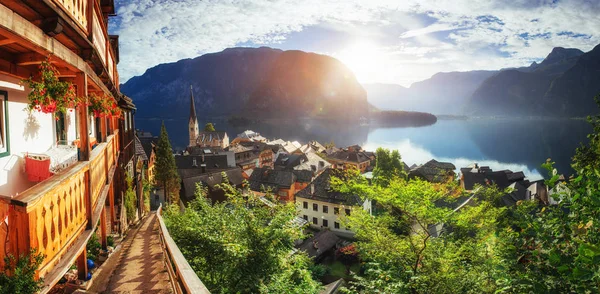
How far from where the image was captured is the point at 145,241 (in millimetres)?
13938

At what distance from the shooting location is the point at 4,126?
544cm

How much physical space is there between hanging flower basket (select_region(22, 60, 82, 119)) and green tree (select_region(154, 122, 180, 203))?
32.2 meters

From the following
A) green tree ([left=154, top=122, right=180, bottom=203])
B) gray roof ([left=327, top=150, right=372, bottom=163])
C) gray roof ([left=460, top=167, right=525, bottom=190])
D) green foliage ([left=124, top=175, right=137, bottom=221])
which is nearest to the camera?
green foliage ([left=124, top=175, right=137, bottom=221])

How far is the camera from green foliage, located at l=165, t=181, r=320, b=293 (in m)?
8.50

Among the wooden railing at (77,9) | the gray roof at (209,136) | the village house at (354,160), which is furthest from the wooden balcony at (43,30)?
the gray roof at (209,136)

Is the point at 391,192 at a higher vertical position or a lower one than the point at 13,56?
lower

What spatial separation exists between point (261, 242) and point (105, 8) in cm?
1219

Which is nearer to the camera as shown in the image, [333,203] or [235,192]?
[235,192]

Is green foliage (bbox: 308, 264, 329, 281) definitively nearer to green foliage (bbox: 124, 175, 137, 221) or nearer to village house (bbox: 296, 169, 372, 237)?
village house (bbox: 296, 169, 372, 237)

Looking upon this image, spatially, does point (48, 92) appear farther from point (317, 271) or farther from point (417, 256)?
point (317, 271)

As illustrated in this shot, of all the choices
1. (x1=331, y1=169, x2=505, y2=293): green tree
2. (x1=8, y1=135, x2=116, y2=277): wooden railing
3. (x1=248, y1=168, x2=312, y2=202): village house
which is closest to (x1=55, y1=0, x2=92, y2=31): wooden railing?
(x1=8, y1=135, x2=116, y2=277): wooden railing

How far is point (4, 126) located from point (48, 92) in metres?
1.40

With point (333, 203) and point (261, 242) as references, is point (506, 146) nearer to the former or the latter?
point (333, 203)

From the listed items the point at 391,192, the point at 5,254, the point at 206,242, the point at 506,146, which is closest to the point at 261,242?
the point at 206,242
